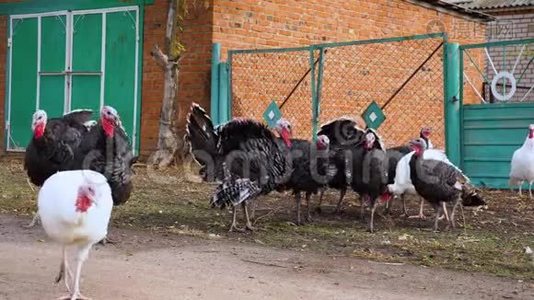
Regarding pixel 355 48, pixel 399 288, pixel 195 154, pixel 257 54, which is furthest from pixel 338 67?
pixel 399 288

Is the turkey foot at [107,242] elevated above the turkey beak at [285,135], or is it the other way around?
the turkey beak at [285,135]

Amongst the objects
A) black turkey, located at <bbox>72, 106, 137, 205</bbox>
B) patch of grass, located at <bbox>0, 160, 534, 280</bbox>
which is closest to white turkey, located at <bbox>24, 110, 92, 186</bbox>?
black turkey, located at <bbox>72, 106, 137, 205</bbox>

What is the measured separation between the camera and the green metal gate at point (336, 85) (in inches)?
517

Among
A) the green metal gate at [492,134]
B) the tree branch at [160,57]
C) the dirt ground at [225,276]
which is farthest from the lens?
the tree branch at [160,57]

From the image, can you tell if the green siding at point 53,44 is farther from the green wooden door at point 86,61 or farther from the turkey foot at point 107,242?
the turkey foot at point 107,242

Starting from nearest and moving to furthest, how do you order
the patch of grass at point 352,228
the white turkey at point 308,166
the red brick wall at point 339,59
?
the patch of grass at point 352,228
the white turkey at point 308,166
the red brick wall at point 339,59

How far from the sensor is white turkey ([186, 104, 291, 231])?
7488 millimetres

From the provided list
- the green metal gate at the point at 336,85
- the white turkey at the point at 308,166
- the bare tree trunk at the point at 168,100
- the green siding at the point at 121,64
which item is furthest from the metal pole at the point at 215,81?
the white turkey at the point at 308,166

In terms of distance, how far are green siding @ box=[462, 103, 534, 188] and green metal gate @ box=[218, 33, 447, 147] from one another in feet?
5.41

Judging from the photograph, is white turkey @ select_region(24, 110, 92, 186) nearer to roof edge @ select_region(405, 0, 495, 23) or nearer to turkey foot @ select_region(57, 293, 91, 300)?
turkey foot @ select_region(57, 293, 91, 300)

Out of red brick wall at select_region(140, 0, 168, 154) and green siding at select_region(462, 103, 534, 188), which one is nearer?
green siding at select_region(462, 103, 534, 188)

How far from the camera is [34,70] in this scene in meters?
15.2

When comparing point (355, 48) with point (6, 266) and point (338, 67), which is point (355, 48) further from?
point (6, 266)

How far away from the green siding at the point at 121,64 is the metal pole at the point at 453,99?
5945mm
